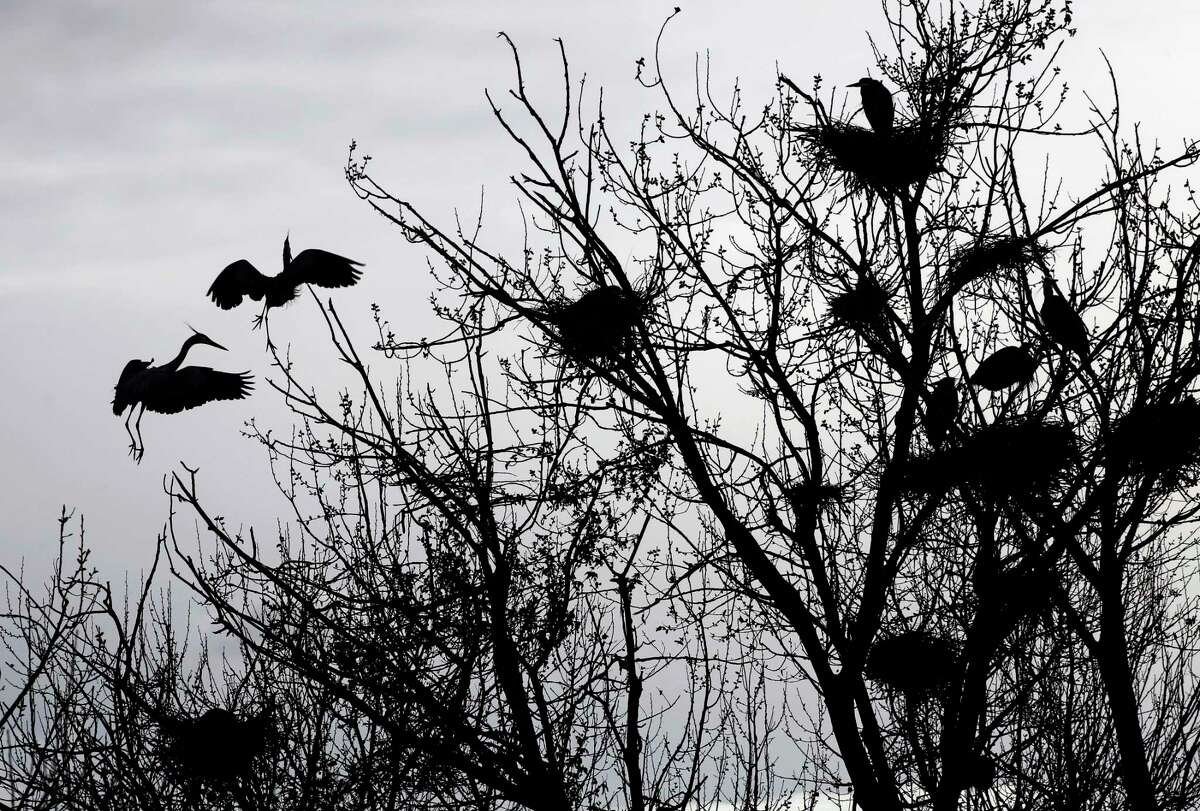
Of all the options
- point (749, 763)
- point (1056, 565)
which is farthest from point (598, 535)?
point (1056, 565)

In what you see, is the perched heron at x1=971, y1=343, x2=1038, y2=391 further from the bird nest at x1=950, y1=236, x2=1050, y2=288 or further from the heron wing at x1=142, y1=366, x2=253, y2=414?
the heron wing at x1=142, y1=366, x2=253, y2=414

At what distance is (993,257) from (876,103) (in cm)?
99

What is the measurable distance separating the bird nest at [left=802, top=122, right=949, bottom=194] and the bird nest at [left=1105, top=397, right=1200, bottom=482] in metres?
1.53

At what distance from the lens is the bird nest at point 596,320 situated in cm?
537

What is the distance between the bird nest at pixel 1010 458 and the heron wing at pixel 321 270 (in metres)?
2.96

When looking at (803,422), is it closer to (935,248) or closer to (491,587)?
(935,248)

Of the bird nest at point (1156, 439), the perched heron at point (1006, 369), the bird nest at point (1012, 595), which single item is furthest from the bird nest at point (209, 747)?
the bird nest at point (1156, 439)

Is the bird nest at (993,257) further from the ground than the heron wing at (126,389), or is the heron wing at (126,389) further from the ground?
the bird nest at (993,257)

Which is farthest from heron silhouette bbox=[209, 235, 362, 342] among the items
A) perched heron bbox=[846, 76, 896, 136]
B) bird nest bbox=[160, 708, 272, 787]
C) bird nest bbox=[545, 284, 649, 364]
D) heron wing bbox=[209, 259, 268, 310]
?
perched heron bbox=[846, 76, 896, 136]

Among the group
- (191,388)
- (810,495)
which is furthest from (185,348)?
(810,495)

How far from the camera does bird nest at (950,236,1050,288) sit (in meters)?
5.58

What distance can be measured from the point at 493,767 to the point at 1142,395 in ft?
10.3

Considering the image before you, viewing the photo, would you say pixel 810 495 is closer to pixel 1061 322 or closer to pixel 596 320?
pixel 596 320

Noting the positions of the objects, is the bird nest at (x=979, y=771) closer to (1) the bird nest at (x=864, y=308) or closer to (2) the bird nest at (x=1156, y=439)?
(2) the bird nest at (x=1156, y=439)
